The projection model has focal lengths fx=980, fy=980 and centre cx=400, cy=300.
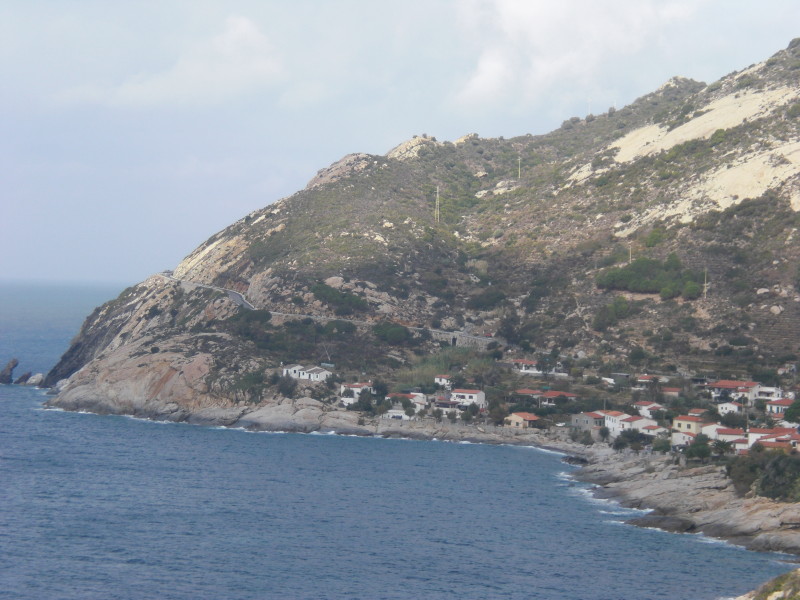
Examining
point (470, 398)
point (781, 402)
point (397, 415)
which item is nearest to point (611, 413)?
point (781, 402)

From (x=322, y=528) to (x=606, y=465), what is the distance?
23.1m

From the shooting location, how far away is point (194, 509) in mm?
52406

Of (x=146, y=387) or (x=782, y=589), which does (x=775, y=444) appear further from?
(x=146, y=387)

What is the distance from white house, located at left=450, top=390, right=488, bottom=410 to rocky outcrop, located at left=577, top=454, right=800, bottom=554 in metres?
17.0

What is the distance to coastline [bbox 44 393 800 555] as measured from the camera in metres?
48.2

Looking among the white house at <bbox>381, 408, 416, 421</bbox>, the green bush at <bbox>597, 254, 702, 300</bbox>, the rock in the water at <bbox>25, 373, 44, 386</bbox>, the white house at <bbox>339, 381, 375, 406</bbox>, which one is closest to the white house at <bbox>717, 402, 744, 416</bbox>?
the green bush at <bbox>597, 254, 702, 300</bbox>

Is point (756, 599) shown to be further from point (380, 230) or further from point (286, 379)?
point (380, 230)

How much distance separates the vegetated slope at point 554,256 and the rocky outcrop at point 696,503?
2240cm

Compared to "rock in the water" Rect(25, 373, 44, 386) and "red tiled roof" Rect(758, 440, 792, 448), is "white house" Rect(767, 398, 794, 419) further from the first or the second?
"rock in the water" Rect(25, 373, 44, 386)

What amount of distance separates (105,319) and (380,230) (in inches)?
1298

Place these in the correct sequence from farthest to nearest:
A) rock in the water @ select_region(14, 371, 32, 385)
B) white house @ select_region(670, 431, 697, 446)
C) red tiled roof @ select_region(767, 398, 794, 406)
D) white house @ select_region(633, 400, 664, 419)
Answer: rock in the water @ select_region(14, 371, 32, 385) < white house @ select_region(633, 400, 664, 419) < red tiled roof @ select_region(767, 398, 794, 406) < white house @ select_region(670, 431, 697, 446)

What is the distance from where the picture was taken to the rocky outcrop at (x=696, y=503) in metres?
46.8

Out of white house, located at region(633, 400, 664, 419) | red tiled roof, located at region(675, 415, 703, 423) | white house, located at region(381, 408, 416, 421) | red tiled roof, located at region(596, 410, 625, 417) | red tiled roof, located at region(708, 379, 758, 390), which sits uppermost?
red tiled roof, located at region(708, 379, 758, 390)

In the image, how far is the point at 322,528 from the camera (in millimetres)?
49094
